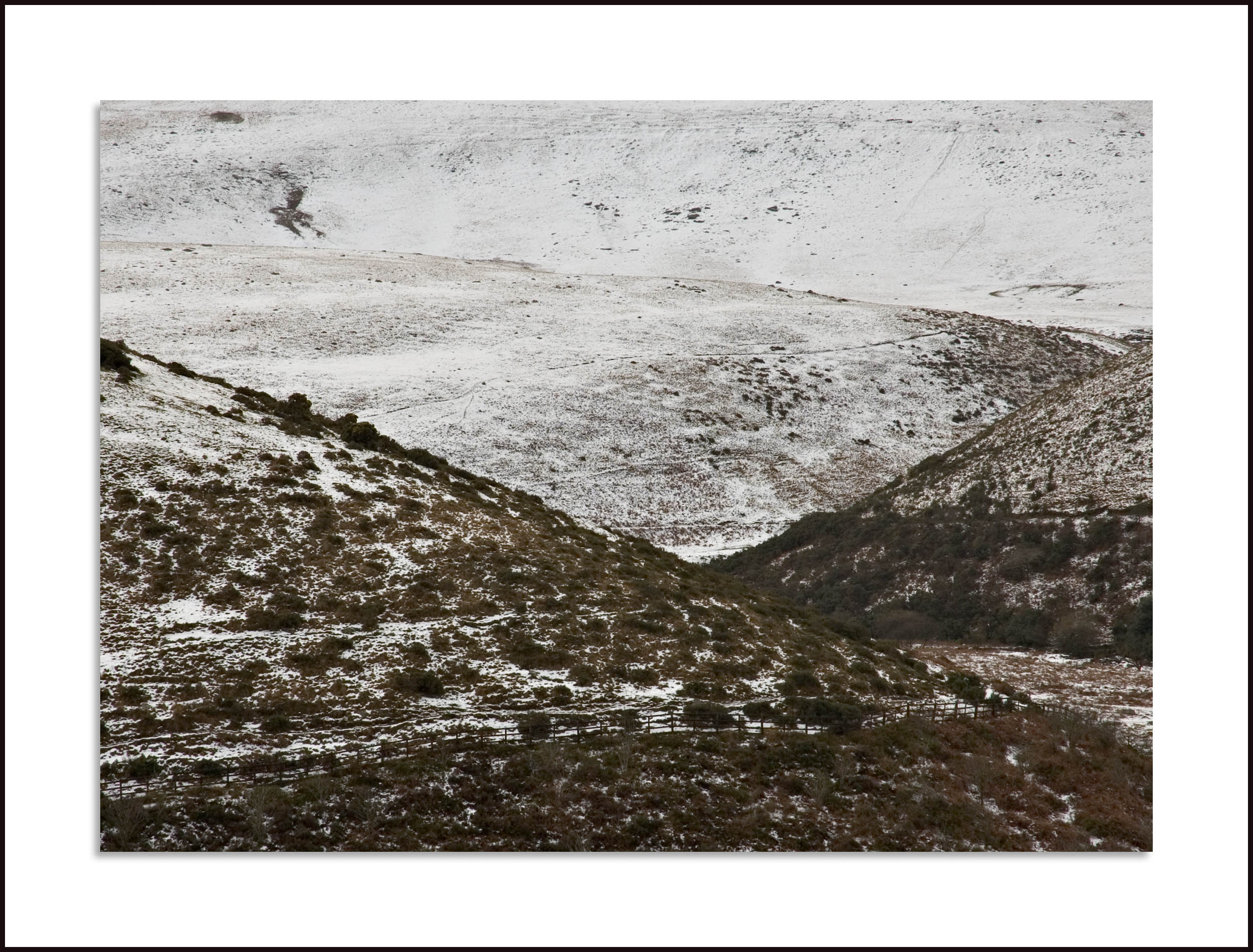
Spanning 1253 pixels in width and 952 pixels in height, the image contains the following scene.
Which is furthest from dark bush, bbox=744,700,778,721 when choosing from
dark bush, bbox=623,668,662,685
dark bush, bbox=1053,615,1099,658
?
dark bush, bbox=1053,615,1099,658

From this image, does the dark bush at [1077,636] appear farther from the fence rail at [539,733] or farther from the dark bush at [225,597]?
the dark bush at [225,597]

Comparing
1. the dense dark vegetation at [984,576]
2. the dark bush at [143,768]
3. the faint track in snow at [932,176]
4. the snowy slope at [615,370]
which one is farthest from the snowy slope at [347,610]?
the faint track in snow at [932,176]

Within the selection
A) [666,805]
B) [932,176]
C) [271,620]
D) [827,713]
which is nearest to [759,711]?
[827,713]

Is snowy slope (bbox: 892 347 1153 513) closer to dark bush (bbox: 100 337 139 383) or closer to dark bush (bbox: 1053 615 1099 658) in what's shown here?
dark bush (bbox: 1053 615 1099 658)

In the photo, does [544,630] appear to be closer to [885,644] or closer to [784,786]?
[784,786]
